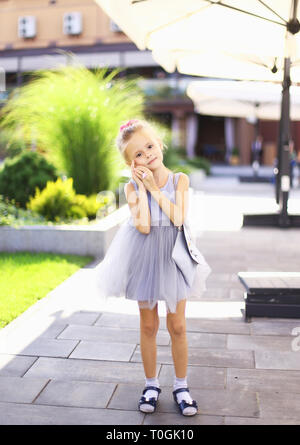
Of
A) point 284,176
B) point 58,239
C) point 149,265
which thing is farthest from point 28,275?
point 284,176

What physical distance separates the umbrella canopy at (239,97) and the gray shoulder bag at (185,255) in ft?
31.0

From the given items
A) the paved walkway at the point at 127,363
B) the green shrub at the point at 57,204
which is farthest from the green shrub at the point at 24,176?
the paved walkway at the point at 127,363

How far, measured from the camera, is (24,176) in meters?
8.10

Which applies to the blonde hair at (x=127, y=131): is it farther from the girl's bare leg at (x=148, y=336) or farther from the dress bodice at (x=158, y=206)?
the girl's bare leg at (x=148, y=336)

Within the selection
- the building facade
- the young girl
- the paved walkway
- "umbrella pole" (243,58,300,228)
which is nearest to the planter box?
the paved walkway

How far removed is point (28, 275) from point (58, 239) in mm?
1241

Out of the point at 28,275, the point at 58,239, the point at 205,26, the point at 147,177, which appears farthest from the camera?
the point at 58,239

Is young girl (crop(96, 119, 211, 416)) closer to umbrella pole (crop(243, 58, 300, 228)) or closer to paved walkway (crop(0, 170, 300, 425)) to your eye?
paved walkway (crop(0, 170, 300, 425))

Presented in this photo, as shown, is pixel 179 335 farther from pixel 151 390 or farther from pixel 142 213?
pixel 142 213

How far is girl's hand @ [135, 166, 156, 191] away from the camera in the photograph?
9.26 feet

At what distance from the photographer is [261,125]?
1283 inches

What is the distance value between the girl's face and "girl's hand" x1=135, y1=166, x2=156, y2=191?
0.15 feet
